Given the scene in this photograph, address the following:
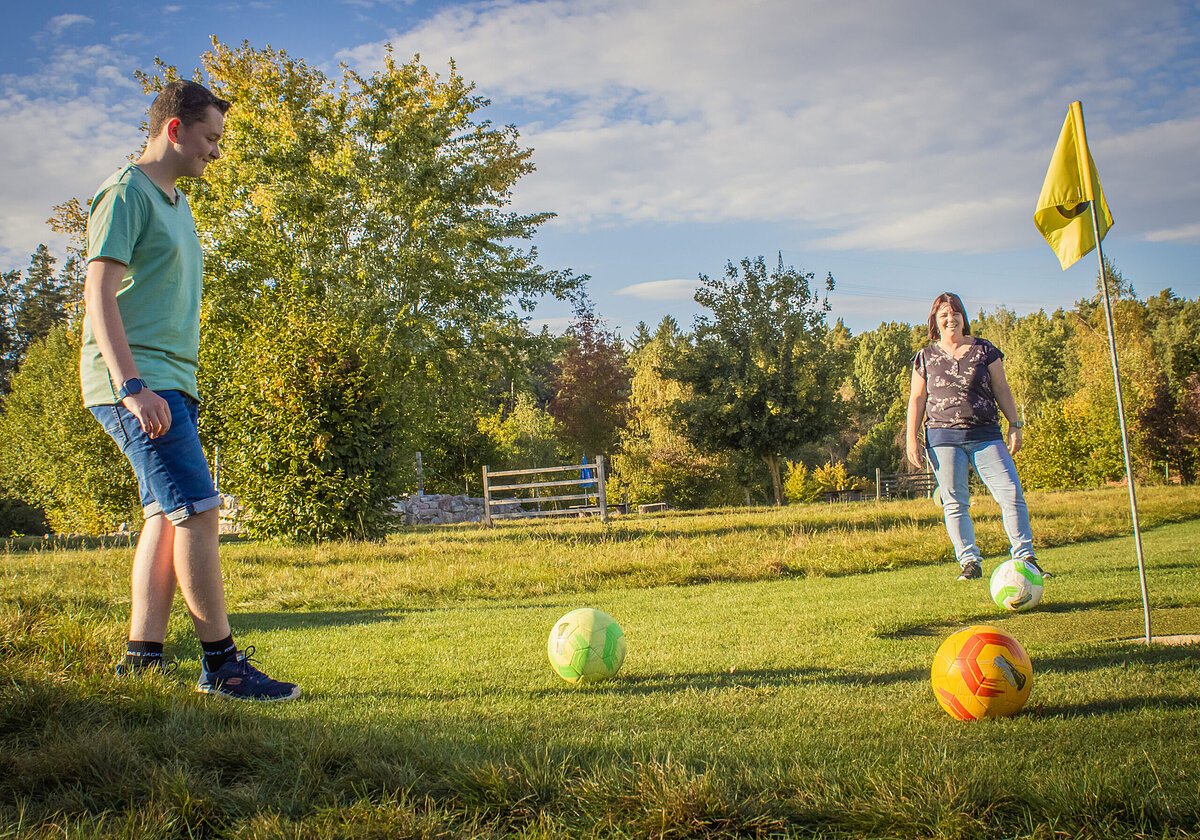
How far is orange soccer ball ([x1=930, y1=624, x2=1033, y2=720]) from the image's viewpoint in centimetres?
326

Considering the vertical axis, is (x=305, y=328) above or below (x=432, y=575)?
above

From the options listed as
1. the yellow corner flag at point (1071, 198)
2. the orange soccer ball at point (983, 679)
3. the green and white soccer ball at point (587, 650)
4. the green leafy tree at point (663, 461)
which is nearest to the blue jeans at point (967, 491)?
the yellow corner flag at point (1071, 198)

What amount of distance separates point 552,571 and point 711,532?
5105 millimetres

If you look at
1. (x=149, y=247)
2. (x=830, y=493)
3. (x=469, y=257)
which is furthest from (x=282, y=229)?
(x=830, y=493)

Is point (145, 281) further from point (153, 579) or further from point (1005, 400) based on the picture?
point (1005, 400)

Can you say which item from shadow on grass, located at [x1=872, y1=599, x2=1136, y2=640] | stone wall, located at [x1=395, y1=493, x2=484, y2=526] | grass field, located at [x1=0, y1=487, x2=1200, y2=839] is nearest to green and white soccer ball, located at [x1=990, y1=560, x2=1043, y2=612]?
shadow on grass, located at [x1=872, y1=599, x2=1136, y2=640]

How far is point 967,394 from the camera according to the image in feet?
24.1

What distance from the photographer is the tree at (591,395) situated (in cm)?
4150

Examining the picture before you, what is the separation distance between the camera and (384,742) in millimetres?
2748

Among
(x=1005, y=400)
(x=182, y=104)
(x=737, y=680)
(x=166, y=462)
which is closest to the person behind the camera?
(x=166, y=462)

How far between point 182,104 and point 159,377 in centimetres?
121

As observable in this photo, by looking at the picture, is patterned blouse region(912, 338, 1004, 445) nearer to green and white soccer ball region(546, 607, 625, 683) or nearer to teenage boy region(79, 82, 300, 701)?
green and white soccer ball region(546, 607, 625, 683)

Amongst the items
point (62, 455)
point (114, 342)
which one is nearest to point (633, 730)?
point (114, 342)

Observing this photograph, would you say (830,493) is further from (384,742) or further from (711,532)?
(384,742)
